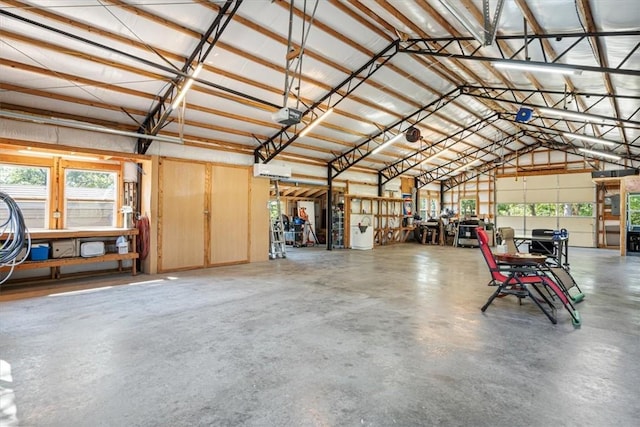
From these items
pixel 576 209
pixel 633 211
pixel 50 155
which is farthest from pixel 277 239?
pixel 576 209

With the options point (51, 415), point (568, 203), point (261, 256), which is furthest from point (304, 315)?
point (568, 203)

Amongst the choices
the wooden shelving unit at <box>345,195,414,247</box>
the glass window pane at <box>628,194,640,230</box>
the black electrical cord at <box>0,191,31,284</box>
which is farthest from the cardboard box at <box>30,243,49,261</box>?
the glass window pane at <box>628,194,640,230</box>

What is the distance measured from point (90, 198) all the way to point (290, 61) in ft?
17.7

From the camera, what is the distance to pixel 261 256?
30.5 feet

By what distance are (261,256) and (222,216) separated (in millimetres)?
1709

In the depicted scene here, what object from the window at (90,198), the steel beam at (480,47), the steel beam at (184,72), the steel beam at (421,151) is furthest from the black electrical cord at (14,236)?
the steel beam at (421,151)

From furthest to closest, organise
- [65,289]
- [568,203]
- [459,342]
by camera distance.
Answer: [568,203], [65,289], [459,342]

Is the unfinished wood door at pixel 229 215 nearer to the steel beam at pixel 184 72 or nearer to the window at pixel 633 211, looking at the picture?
the steel beam at pixel 184 72

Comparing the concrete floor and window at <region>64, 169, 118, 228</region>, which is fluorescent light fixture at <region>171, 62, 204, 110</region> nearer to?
window at <region>64, 169, 118, 228</region>

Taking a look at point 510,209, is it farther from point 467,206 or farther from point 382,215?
point 382,215

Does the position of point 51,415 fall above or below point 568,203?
below

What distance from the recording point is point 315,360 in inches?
115

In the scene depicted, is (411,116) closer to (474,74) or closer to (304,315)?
(474,74)

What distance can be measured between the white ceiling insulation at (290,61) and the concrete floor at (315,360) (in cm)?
361
